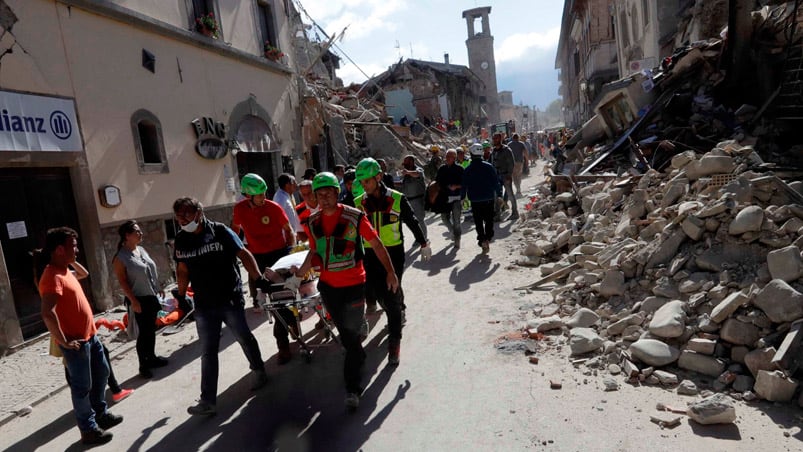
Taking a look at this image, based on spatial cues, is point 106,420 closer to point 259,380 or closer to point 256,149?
point 259,380

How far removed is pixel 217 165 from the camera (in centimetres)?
1134

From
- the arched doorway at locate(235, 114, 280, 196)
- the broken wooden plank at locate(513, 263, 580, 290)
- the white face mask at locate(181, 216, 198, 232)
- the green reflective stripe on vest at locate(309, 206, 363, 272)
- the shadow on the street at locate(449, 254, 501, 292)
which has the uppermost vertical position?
the arched doorway at locate(235, 114, 280, 196)

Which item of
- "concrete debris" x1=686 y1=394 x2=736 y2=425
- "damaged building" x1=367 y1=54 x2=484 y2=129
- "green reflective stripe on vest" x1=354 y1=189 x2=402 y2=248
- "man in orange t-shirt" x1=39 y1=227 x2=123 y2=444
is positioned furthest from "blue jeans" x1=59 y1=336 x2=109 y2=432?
"damaged building" x1=367 y1=54 x2=484 y2=129

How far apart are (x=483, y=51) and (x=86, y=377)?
63571 mm

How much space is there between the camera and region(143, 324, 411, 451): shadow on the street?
350cm

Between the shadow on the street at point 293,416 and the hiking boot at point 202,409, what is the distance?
6 centimetres

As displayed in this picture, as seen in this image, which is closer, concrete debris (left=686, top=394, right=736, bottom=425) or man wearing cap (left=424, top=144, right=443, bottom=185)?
concrete debris (left=686, top=394, right=736, bottom=425)

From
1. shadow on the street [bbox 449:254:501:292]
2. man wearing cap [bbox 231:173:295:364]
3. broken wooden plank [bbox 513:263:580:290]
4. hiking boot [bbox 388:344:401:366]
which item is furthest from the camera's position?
shadow on the street [bbox 449:254:501:292]

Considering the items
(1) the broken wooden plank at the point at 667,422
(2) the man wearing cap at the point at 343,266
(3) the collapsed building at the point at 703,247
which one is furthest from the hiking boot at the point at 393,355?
(1) the broken wooden plank at the point at 667,422

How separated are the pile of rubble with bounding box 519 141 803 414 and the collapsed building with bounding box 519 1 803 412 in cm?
1

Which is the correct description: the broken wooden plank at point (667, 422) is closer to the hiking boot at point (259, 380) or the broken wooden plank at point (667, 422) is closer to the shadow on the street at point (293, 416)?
the shadow on the street at point (293, 416)

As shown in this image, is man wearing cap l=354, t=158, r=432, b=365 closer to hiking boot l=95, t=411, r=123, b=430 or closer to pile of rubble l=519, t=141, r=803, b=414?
pile of rubble l=519, t=141, r=803, b=414

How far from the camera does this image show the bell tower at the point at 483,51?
200 ft

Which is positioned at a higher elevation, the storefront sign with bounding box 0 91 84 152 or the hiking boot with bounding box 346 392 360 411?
the storefront sign with bounding box 0 91 84 152
